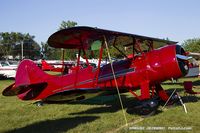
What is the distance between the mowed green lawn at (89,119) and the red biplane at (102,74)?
54cm

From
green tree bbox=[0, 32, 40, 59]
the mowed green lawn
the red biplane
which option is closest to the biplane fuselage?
Result: the red biplane

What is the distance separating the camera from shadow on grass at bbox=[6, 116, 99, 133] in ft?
21.7

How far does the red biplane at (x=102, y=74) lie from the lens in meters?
7.92

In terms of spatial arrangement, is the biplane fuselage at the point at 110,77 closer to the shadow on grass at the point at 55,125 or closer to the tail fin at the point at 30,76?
the tail fin at the point at 30,76

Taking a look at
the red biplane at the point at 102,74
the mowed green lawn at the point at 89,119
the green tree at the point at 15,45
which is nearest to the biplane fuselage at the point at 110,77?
the red biplane at the point at 102,74

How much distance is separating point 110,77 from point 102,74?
0.93 feet

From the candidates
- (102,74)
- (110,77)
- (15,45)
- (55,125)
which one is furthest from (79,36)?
(15,45)

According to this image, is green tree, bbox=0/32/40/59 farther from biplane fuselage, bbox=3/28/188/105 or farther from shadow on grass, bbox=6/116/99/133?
shadow on grass, bbox=6/116/99/133

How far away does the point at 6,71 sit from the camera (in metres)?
23.0

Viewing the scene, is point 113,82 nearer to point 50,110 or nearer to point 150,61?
point 150,61

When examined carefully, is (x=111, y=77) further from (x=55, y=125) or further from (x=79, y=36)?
(x=55, y=125)

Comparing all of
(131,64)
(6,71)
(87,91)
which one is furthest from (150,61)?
(6,71)

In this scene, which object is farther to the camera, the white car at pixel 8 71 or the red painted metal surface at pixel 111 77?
the white car at pixel 8 71

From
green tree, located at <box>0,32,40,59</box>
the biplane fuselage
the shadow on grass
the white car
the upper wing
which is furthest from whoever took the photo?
green tree, located at <box>0,32,40,59</box>
